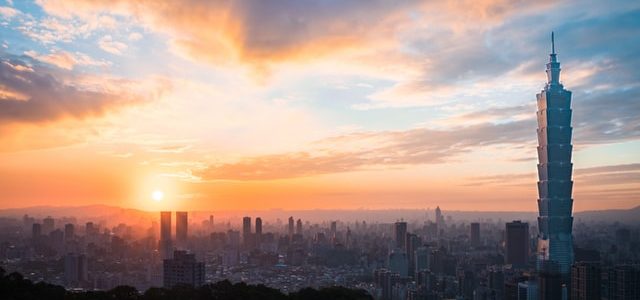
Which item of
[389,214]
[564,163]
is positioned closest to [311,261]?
[564,163]

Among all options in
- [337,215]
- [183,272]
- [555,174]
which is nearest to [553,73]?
[555,174]

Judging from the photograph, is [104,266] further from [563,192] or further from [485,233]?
[485,233]

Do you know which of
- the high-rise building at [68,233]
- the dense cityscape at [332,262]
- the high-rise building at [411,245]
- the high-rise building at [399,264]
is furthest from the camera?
the high-rise building at [68,233]

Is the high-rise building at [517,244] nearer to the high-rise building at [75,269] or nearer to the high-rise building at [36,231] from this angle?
the high-rise building at [75,269]

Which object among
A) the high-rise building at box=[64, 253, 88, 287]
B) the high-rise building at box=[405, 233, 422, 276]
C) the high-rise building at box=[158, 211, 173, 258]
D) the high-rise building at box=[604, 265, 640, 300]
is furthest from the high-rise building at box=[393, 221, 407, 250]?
the high-rise building at box=[64, 253, 88, 287]

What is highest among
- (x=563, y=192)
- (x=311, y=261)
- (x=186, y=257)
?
(x=563, y=192)

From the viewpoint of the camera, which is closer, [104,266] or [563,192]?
[104,266]

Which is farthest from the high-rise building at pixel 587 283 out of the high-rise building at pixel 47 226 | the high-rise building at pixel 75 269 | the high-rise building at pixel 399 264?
the high-rise building at pixel 47 226
